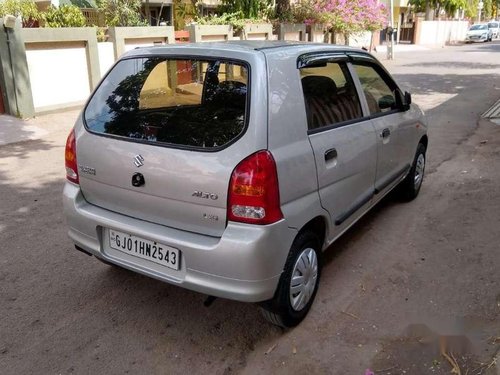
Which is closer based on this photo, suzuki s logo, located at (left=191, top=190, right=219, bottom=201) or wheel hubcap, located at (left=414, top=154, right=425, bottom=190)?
suzuki s logo, located at (left=191, top=190, right=219, bottom=201)

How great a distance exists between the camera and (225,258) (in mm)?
2637

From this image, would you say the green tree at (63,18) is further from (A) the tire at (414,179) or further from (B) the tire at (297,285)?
(B) the tire at (297,285)

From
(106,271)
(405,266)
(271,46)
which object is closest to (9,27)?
(106,271)

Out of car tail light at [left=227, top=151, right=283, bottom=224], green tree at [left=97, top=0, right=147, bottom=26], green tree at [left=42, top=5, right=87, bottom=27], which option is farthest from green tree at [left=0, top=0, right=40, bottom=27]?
car tail light at [left=227, top=151, right=283, bottom=224]

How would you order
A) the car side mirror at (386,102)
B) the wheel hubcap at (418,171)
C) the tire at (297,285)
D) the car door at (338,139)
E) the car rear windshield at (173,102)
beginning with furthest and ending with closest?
1. the wheel hubcap at (418,171)
2. the car side mirror at (386,102)
3. the car door at (338,139)
4. the tire at (297,285)
5. the car rear windshield at (173,102)

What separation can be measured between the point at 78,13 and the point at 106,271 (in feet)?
32.4

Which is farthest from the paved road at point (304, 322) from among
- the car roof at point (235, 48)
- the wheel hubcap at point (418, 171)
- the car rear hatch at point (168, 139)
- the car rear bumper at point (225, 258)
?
the car roof at point (235, 48)

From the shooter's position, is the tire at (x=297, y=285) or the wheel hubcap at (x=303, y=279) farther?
the wheel hubcap at (x=303, y=279)

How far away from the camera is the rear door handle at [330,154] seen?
3167 mm

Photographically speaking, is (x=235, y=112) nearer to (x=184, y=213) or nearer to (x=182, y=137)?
(x=182, y=137)

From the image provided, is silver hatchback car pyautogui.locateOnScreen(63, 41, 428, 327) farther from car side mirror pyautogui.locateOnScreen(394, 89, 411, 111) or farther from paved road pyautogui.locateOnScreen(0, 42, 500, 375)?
car side mirror pyautogui.locateOnScreen(394, 89, 411, 111)

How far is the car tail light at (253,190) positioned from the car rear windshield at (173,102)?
195 mm

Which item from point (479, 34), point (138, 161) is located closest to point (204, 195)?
point (138, 161)

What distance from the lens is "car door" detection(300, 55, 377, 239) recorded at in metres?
3.15
